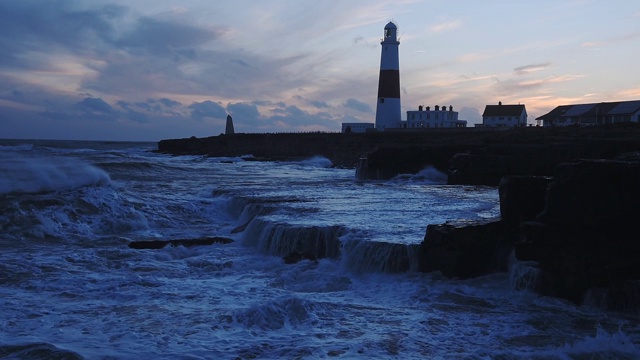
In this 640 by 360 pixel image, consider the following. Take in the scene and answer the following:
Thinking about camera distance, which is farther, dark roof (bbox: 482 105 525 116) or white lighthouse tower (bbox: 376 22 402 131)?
dark roof (bbox: 482 105 525 116)

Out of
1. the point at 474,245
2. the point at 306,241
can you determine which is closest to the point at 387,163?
the point at 306,241

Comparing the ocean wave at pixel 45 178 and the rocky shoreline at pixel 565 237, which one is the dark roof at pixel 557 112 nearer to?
the ocean wave at pixel 45 178

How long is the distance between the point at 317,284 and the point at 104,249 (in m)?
4.92

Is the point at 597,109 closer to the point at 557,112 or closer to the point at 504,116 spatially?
the point at 557,112

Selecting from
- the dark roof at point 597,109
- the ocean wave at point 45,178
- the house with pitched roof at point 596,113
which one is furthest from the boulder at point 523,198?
the dark roof at point 597,109

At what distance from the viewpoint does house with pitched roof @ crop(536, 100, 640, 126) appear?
51875 mm

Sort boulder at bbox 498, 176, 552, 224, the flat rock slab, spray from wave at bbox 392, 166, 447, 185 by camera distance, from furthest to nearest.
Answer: spray from wave at bbox 392, 166, 447, 185, the flat rock slab, boulder at bbox 498, 176, 552, 224

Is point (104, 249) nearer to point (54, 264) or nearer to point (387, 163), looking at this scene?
point (54, 264)

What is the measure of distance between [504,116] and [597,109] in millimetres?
8903

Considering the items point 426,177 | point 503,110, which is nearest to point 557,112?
point 503,110

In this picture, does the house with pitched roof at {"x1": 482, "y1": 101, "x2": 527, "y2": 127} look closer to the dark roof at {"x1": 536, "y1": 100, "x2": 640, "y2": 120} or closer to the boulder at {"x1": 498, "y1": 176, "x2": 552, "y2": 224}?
the dark roof at {"x1": 536, "y1": 100, "x2": 640, "y2": 120}

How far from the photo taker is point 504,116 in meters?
60.4

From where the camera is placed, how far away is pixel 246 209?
1534 cm

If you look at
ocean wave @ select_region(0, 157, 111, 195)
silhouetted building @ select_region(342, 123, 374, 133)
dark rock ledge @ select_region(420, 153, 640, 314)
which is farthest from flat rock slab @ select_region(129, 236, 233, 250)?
silhouetted building @ select_region(342, 123, 374, 133)
